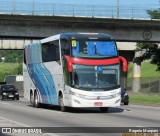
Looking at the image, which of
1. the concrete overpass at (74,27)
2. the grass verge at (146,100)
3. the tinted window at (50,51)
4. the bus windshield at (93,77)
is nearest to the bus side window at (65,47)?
the tinted window at (50,51)

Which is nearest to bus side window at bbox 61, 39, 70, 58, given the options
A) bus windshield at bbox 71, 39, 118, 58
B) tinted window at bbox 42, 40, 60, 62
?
bus windshield at bbox 71, 39, 118, 58

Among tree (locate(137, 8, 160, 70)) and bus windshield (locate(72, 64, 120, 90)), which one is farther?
tree (locate(137, 8, 160, 70))

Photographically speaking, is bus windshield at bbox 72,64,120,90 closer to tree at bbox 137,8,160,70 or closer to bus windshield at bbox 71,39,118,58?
bus windshield at bbox 71,39,118,58

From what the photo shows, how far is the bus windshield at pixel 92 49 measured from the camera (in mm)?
27750

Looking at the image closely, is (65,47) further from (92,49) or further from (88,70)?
(88,70)

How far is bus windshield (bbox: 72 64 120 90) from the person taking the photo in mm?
27469

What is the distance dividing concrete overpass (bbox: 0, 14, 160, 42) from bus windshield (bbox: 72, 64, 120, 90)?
2981 cm

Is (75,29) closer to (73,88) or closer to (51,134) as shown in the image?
(73,88)

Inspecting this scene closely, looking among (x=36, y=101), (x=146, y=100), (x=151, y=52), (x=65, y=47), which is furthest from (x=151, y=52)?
(x=65, y=47)

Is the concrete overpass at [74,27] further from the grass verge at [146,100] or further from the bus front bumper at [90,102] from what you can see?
the bus front bumper at [90,102]

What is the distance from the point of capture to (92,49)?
27.9 m

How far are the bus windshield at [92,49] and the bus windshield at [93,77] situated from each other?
628 mm

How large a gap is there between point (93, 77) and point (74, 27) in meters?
32.2

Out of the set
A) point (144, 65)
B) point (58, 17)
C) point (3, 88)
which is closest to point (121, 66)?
point (3, 88)
